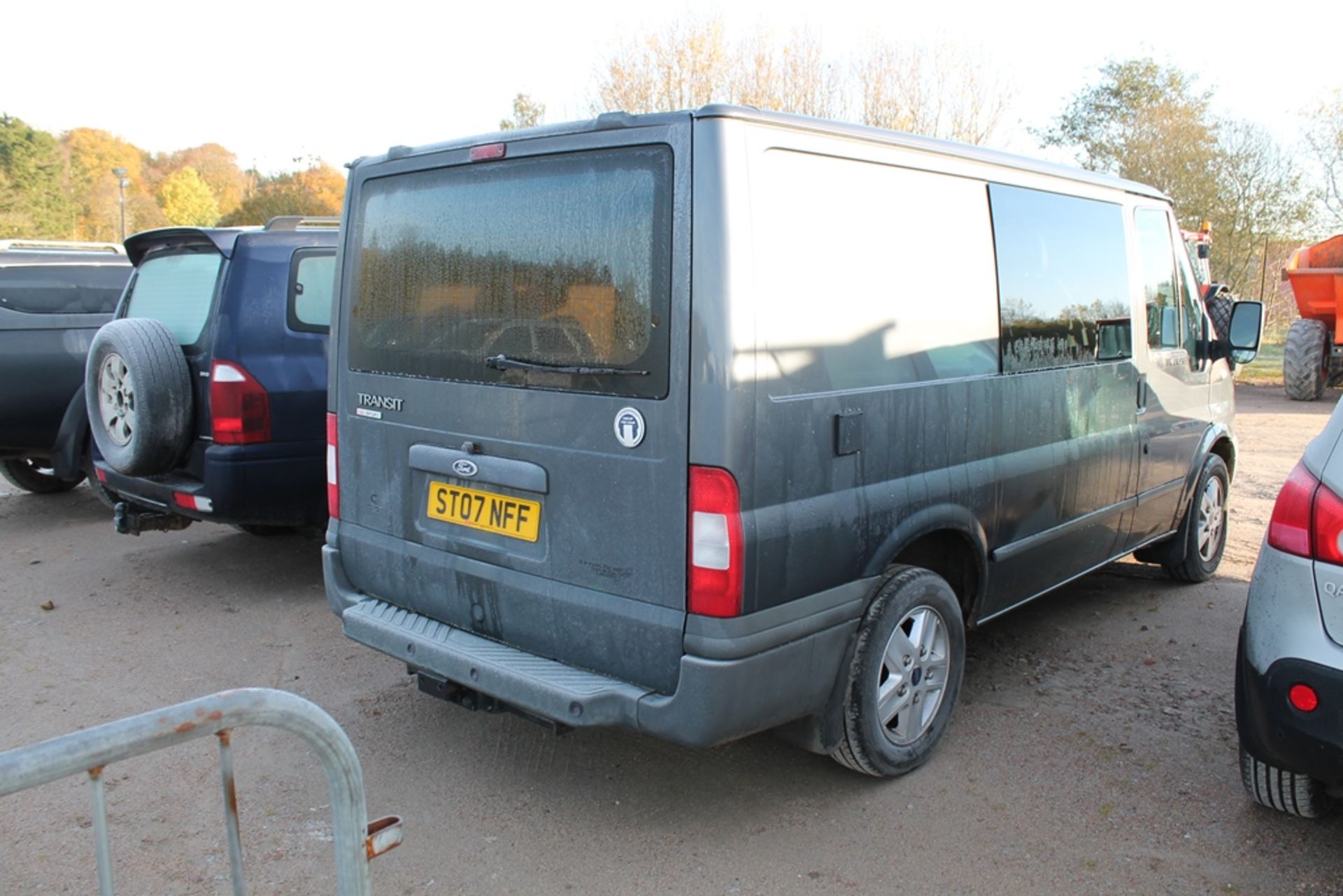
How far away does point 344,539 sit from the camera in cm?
399

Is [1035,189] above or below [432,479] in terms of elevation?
above

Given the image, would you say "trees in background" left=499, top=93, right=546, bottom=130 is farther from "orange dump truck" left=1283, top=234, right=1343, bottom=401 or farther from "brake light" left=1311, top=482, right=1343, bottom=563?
"brake light" left=1311, top=482, right=1343, bottom=563

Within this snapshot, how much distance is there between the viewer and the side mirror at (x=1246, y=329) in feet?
17.6

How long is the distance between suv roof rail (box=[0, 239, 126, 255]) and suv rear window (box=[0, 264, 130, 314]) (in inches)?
16.1

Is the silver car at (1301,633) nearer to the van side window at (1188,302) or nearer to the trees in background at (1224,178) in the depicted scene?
the van side window at (1188,302)

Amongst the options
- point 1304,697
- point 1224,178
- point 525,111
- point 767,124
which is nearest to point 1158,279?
point 1304,697

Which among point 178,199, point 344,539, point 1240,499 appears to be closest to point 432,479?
point 344,539

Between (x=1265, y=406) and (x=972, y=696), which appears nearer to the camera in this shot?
(x=972, y=696)

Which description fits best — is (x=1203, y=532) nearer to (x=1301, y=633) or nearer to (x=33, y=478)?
(x=1301, y=633)

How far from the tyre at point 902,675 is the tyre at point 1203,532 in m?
2.64

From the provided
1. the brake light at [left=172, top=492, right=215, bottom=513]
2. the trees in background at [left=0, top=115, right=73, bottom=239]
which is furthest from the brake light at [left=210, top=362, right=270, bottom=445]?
the trees in background at [left=0, top=115, right=73, bottom=239]

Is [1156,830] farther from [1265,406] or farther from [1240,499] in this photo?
[1265,406]

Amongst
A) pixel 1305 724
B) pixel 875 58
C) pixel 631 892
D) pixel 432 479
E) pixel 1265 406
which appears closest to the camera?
pixel 1305 724

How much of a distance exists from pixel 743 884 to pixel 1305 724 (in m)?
1.62
